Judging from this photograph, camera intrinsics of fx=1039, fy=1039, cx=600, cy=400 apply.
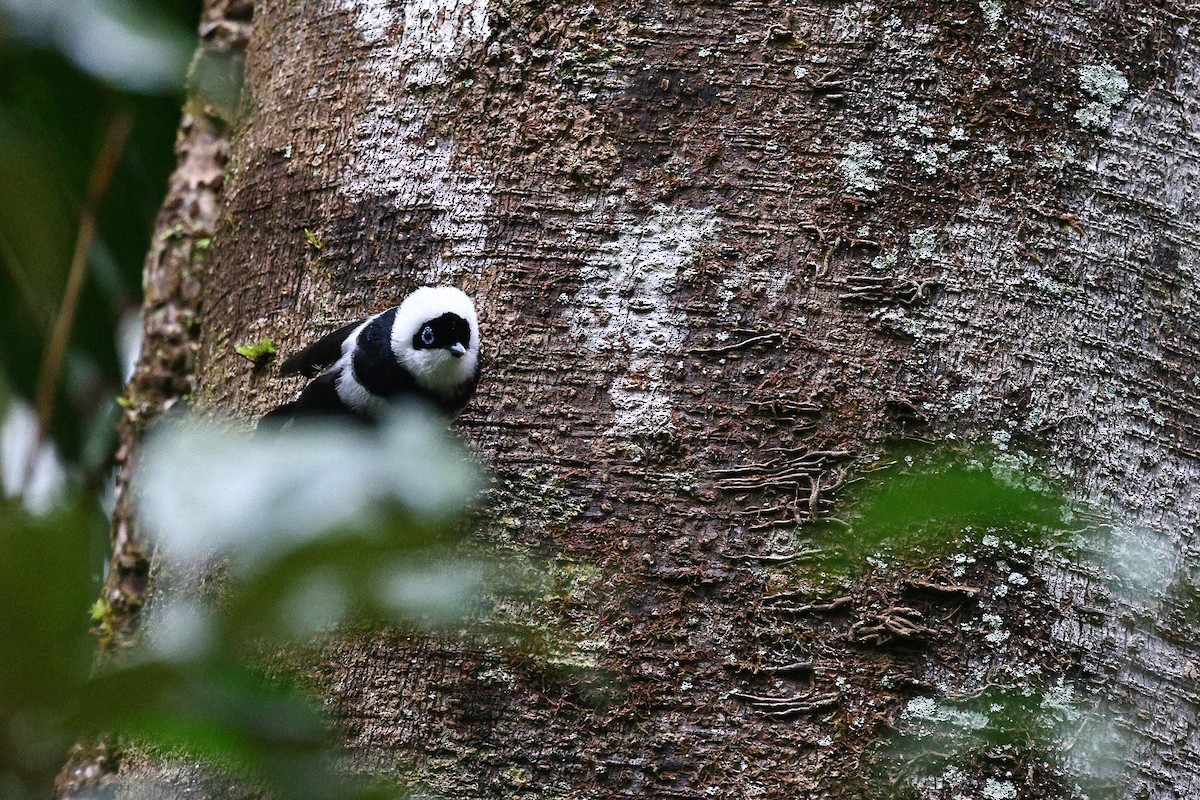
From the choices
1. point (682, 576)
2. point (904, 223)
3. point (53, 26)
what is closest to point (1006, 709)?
point (682, 576)

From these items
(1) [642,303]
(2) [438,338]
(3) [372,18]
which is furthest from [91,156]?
(1) [642,303]

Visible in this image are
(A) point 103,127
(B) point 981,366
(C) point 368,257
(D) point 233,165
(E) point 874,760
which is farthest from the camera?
(A) point 103,127

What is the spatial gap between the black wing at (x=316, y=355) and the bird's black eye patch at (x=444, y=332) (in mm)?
118

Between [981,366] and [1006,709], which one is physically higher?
[981,366]

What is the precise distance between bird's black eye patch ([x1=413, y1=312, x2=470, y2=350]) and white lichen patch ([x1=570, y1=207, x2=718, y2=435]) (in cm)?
23

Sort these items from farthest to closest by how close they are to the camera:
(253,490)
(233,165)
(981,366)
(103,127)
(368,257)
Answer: (103,127)
(233,165)
(368,257)
(981,366)
(253,490)

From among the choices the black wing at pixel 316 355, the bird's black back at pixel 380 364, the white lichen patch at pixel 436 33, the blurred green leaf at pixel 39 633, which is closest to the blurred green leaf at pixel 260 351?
the black wing at pixel 316 355

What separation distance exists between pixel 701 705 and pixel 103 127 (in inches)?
97.8

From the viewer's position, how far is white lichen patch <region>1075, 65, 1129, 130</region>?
165cm

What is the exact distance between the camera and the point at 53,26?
2.28 metres

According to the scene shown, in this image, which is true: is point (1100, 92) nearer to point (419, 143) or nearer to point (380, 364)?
point (419, 143)

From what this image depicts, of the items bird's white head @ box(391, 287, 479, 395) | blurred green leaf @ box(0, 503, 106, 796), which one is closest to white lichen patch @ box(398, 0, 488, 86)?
bird's white head @ box(391, 287, 479, 395)

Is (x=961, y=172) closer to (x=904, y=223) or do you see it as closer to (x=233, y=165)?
(x=904, y=223)

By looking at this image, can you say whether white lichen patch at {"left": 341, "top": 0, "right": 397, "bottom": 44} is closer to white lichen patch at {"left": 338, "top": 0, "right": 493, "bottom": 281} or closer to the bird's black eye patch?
white lichen patch at {"left": 338, "top": 0, "right": 493, "bottom": 281}
